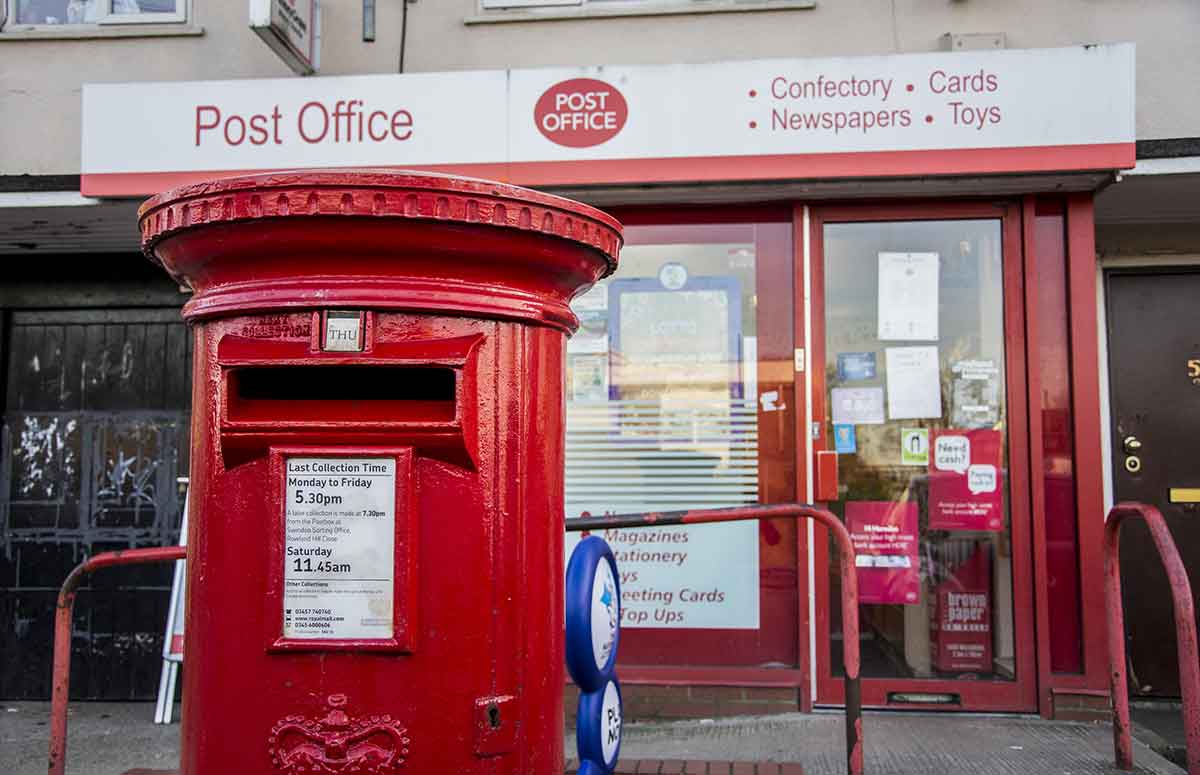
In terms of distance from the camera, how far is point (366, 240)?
69.4 inches

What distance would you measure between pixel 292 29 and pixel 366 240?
3684 millimetres

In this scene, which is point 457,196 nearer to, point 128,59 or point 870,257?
point 870,257

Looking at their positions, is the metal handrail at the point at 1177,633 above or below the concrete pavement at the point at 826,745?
above

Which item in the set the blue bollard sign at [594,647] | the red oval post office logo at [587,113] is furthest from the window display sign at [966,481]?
the blue bollard sign at [594,647]

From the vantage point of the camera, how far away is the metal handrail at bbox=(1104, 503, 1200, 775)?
3504 mm

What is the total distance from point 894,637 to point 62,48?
5818mm

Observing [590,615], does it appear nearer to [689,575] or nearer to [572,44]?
[689,575]

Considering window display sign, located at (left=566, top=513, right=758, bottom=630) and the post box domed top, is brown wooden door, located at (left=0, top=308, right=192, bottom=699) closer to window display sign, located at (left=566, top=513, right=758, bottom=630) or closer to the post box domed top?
window display sign, located at (left=566, top=513, right=758, bottom=630)

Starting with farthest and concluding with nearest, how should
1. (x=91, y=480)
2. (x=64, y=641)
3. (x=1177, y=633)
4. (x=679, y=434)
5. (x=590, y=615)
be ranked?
(x=91, y=480), (x=679, y=434), (x=1177, y=633), (x=64, y=641), (x=590, y=615)

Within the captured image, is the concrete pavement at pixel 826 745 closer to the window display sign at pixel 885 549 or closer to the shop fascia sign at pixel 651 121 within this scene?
the window display sign at pixel 885 549

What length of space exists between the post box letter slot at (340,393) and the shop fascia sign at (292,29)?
3.30 metres

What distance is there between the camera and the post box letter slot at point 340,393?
180 centimetres

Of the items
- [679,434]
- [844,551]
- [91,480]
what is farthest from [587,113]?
[91,480]

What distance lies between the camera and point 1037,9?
201 inches
